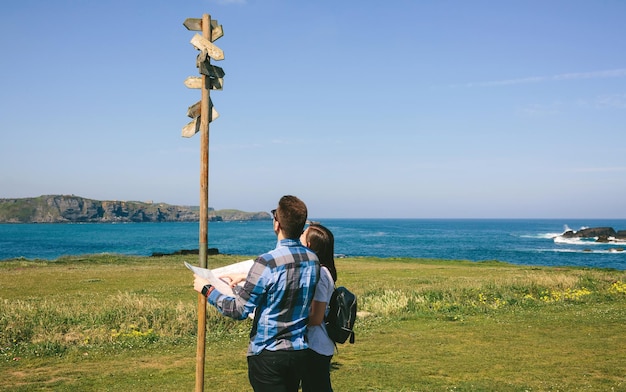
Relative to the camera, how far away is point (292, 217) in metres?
4.34

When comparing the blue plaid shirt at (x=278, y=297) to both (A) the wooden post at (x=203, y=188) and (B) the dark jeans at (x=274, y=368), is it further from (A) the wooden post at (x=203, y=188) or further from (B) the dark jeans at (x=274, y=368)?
(A) the wooden post at (x=203, y=188)

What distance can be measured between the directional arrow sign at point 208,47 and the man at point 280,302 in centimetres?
203

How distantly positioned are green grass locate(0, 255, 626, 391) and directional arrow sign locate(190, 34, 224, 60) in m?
5.81

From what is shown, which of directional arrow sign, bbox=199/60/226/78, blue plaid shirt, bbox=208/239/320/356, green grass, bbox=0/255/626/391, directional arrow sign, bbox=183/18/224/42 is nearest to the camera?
blue plaid shirt, bbox=208/239/320/356

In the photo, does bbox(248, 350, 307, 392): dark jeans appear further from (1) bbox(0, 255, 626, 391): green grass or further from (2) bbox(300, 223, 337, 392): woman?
(1) bbox(0, 255, 626, 391): green grass

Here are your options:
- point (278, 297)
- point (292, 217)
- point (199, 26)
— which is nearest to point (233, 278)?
point (278, 297)

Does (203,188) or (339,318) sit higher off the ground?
(203,188)

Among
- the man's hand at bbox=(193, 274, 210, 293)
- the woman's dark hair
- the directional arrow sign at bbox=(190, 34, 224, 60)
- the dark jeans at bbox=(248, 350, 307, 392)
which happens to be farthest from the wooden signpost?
the dark jeans at bbox=(248, 350, 307, 392)

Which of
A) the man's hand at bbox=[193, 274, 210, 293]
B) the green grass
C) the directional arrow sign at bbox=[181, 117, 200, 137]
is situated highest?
the directional arrow sign at bbox=[181, 117, 200, 137]

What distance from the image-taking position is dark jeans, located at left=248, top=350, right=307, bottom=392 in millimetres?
4254

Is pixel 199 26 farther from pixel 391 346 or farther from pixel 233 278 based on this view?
pixel 391 346

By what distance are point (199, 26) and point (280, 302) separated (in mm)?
3143

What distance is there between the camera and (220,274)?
4.60m

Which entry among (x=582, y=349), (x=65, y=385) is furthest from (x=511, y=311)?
(x=65, y=385)
